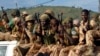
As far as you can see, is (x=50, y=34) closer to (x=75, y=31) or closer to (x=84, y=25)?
(x=75, y=31)

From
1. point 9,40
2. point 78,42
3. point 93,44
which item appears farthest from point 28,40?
point 93,44

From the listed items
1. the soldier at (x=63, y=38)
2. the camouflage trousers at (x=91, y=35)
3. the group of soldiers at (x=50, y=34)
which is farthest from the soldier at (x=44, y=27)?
the camouflage trousers at (x=91, y=35)

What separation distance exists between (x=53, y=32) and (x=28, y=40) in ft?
2.51

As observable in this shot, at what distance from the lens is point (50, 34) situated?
1121 centimetres

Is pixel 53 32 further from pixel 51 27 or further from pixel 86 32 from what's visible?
pixel 86 32

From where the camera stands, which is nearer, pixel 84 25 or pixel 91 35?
pixel 91 35

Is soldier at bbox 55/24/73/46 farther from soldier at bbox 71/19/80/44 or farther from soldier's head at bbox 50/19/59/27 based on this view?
soldier's head at bbox 50/19/59/27

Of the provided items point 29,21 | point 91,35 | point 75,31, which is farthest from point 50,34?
point 91,35

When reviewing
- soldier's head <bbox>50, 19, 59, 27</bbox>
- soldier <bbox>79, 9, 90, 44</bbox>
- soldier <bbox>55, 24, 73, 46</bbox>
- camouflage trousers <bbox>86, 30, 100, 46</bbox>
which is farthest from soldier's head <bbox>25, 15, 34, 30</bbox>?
camouflage trousers <bbox>86, 30, 100, 46</bbox>

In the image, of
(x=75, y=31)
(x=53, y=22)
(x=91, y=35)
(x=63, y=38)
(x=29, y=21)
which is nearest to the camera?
(x=91, y=35)

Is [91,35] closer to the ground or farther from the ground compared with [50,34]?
farther from the ground

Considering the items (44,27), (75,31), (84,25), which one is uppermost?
(84,25)

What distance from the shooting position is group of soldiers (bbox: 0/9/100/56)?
10.5 meters

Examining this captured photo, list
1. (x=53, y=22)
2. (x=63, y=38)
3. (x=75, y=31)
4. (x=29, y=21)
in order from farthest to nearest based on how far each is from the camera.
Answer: (x=29, y=21), (x=75, y=31), (x=53, y=22), (x=63, y=38)
